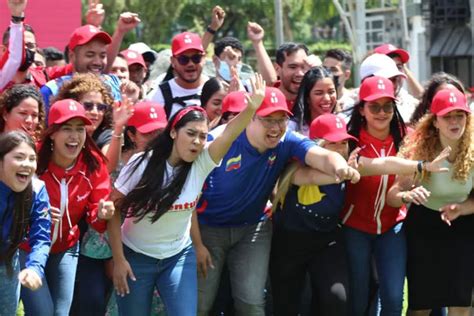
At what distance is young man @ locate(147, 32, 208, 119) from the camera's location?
830cm

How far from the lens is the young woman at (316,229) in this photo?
6902 millimetres

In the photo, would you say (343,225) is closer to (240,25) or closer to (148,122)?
(148,122)

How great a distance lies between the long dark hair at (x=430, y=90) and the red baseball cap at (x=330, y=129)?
89 cm

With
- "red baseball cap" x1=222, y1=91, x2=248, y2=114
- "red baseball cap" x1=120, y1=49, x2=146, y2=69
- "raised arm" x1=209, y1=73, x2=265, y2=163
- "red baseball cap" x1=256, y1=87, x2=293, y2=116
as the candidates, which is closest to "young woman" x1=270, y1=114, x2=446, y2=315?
"red baseball cap" x1=256, y1=87, x2=293, y2=116

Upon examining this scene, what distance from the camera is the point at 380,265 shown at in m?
7.20

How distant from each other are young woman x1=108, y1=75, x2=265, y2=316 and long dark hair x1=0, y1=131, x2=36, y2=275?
0.68 metres

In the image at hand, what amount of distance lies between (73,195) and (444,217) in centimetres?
269

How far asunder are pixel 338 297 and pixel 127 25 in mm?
3025

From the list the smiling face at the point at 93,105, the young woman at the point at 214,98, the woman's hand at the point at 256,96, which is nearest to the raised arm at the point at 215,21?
the young woman at the point at 214,98

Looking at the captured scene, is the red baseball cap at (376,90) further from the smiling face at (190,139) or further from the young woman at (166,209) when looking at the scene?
the smiling face at (190,139)

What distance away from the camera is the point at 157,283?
6625 millimetres

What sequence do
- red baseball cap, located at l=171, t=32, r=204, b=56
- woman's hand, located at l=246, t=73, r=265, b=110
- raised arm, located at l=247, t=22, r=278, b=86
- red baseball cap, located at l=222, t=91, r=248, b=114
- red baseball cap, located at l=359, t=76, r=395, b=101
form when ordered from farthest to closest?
raised arm, located at l=247, t=22, r=278, b=86 < red baseball cap, located at l=171, t=32, r=204, b=56 < red baseball cap, located at l=222, t=91, r=248, b=114 < red baseball cap, located at l=359, t=76, r=395, b=101 < woman's hand, located at l=246, t=73, r=265, b=110

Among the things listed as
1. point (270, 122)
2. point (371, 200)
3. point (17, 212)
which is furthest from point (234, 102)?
point (17, 212)

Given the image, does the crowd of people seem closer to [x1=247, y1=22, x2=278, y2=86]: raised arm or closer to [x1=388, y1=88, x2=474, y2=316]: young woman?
[x1=388, y1=88, x2=474, y2=316]: young woman
